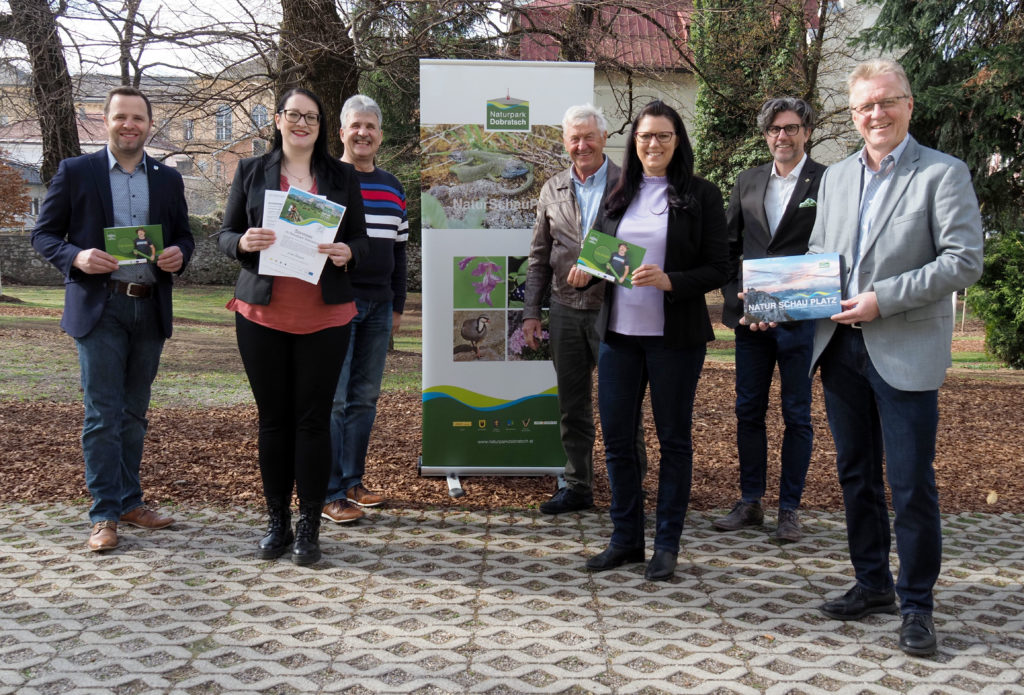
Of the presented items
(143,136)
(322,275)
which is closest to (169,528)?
(322,275)

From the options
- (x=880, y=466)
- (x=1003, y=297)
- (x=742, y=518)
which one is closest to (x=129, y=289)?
(x=742, y=518)

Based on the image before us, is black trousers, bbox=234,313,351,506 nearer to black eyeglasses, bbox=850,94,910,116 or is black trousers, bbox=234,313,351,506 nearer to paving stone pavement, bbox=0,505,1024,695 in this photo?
paving stone pavement, bbox=0,505,1024,695

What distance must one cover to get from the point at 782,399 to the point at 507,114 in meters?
2.54

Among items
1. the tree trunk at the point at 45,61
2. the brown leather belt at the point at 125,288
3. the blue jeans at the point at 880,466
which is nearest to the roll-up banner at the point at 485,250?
the brown leather belt at the point at 125,288

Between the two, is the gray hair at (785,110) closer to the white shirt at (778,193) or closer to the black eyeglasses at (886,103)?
the white shirt at (778,193)

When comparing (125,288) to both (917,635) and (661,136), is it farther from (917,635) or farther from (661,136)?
(917,635)

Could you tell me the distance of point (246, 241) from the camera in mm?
4324

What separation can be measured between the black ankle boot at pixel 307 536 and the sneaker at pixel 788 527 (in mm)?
2599

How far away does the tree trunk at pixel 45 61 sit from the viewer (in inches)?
376

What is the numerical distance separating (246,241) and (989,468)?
6.06 metres

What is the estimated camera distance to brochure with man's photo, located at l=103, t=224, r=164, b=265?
182 inches

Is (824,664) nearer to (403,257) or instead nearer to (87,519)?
(403,257)

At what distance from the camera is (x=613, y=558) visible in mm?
4523

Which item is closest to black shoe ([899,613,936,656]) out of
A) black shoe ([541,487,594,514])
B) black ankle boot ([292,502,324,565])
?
black shoe ([541,487,594,514])
